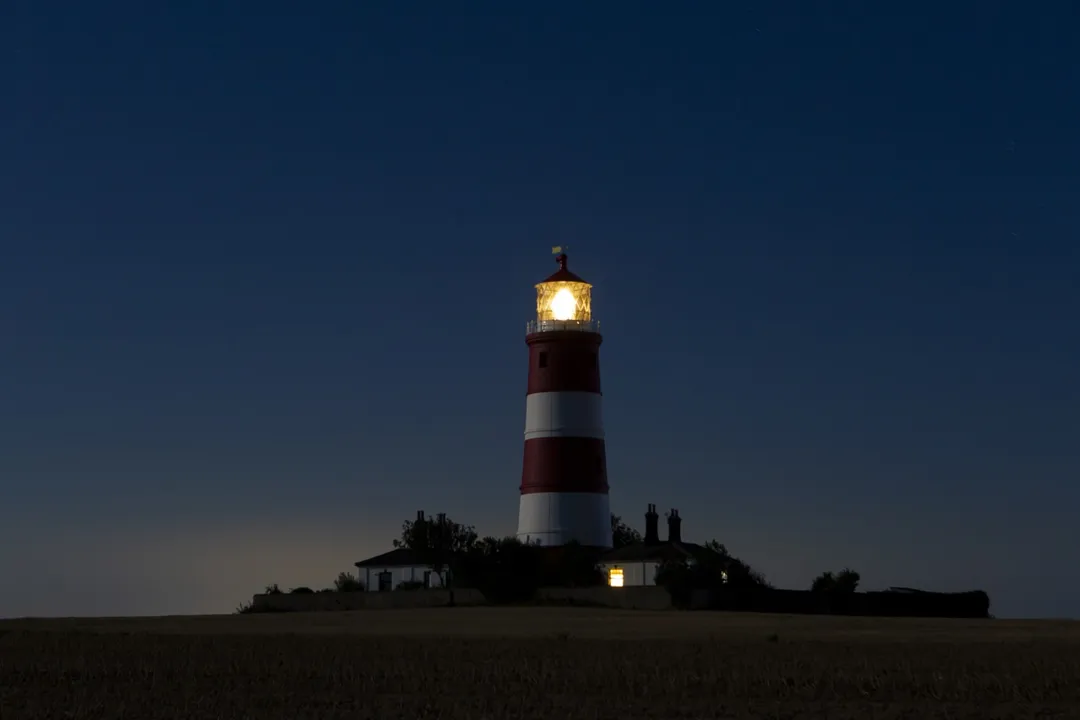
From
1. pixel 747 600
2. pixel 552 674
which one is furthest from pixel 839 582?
pixel 552 674

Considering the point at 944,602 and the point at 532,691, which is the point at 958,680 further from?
the point at 944,602

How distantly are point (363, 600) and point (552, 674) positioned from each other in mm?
38191

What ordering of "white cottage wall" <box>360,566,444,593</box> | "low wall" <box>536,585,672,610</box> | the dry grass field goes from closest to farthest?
the dry grass field → "low wall" <box>536,585,672,610</box> → "white cottage wall" <box>360,566,444,593</box>

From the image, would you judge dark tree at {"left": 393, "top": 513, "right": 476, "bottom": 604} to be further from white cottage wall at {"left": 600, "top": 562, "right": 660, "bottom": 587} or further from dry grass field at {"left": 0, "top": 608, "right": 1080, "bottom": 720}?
dry grass field at {"left": 0, "top": 608, "right": 1080, "bottom": 720}

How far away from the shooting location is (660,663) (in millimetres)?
32844

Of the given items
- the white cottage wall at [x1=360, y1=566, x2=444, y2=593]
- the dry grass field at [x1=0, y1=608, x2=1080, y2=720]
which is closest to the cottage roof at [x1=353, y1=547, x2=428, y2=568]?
the white cottage wall at [x1=360, y1=566, x2=444, y2=593]

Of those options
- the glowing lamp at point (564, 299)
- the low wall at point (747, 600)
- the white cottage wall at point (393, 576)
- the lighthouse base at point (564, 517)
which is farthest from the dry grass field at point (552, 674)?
the white cottage wall at point (393, 576)

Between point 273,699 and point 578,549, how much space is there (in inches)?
1486

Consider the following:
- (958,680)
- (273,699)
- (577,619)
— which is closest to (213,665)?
(273,699)

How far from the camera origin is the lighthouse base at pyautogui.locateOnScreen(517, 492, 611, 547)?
6494 centimetres

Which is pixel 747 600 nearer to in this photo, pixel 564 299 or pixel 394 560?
pixel 564 299

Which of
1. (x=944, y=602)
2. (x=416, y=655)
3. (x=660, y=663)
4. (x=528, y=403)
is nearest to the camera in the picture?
(x=660, y=663)

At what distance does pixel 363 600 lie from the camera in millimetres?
68125

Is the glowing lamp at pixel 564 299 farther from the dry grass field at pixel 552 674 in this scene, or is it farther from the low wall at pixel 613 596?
the dry grass field at pixel 552 674
